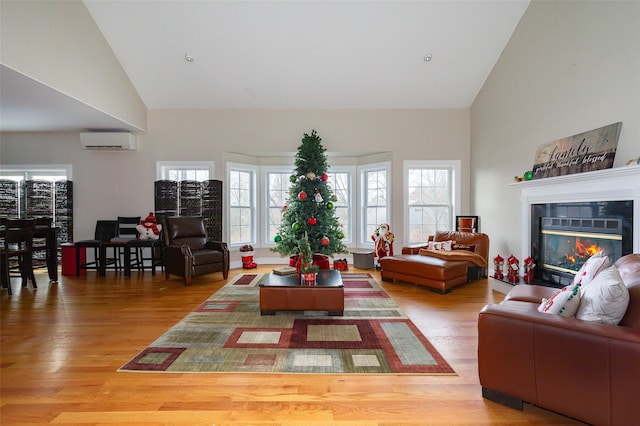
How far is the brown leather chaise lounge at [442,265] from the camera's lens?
15.2 feet

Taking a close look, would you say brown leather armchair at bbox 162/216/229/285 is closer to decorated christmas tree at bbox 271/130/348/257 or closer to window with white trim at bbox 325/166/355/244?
decorated christmas tree at bbox 271/130/348/257

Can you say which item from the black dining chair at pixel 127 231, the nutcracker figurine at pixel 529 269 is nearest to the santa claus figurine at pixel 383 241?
the nutcracker figurine at pixel 529 269

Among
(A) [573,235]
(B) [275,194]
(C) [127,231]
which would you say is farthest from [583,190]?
(C) [127,231]

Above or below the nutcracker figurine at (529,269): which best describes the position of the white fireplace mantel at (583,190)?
above

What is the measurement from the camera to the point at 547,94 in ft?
14.3

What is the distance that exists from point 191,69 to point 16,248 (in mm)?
3877

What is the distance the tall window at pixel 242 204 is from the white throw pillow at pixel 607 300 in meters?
5.89

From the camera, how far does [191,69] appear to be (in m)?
5.68

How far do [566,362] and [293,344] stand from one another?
1923 mm

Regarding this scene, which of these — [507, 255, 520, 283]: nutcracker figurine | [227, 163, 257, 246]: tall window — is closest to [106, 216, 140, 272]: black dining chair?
[227, 163, 257, 246]: tall window

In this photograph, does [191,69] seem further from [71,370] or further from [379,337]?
[379,337]

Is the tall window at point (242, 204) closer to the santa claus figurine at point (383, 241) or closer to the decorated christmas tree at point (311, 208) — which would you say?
the decorated christmas tree at point (311, 208)

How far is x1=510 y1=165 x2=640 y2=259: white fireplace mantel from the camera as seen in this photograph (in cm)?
307

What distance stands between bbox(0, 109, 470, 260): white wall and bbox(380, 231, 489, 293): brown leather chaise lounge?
1360 mm
